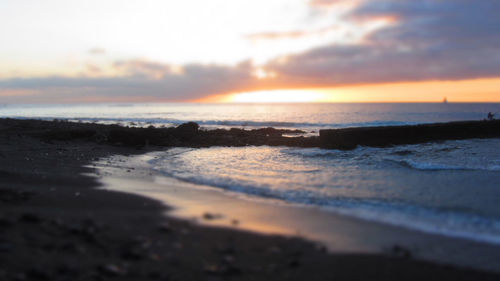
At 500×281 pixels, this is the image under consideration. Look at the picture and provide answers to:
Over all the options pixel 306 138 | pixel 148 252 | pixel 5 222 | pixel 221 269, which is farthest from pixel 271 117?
pixel 221 269

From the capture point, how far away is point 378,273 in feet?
13.1

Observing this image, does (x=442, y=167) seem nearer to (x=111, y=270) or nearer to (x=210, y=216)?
(x=210, y=216)

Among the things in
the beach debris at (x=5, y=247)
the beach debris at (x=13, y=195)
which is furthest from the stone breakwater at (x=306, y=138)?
the beach debris at (x=5, y=247)

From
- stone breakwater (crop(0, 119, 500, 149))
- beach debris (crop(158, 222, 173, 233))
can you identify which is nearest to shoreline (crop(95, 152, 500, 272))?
beach debris (crop(158, 222, 173, 233))

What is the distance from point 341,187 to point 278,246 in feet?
14.0

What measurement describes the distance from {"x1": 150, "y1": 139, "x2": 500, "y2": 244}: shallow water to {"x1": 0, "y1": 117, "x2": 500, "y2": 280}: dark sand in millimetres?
1994

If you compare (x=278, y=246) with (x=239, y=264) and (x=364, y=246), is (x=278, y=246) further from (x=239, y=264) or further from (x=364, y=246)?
(x=364, y=246)

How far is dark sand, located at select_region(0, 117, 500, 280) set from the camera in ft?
12.5

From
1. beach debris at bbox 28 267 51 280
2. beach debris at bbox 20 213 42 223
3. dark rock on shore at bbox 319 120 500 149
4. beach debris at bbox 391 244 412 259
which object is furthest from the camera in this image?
dark rock on shore at bbox 319 120 500 149

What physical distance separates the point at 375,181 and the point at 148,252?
22.1 ft

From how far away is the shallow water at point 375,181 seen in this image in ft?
20.6

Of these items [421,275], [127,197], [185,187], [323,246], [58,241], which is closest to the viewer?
[421,275]

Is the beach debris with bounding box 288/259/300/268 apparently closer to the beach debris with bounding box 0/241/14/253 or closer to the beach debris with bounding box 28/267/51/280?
the beach debris with bounding box 28/267/51/280

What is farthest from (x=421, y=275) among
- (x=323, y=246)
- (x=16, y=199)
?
(x=16, y=199)
